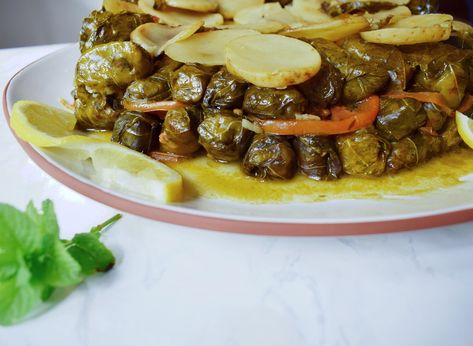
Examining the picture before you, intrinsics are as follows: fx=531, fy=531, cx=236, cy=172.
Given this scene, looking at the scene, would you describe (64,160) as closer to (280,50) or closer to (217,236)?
(217,236)

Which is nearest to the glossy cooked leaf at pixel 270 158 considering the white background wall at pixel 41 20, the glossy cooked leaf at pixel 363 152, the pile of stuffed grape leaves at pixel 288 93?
the pile of stuffed grape leaves at pixel 288 93

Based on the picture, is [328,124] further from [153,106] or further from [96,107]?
[96,107]

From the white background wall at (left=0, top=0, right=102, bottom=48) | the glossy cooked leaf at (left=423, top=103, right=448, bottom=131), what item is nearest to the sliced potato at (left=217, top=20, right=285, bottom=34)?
the glossy cooked leaf at (left=423, top=103, right=448, bottom=131)

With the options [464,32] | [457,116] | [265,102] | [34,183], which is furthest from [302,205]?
[464,32]

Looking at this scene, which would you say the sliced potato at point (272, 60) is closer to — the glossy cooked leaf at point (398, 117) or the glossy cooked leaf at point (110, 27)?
the glossy cooked leaf at point (398, 117)

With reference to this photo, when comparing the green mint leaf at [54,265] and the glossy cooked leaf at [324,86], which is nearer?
the green mint leaf at [54,265]

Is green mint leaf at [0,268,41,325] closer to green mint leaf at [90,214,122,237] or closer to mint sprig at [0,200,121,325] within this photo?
mint sprig at [0,200,121,325]

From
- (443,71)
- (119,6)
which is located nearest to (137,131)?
(119,6)
